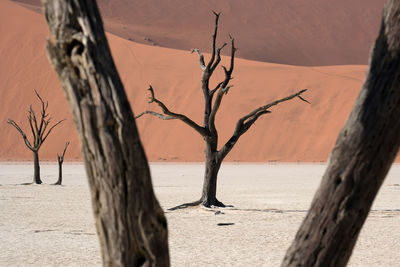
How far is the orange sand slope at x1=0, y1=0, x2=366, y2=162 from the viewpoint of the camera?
5062 cm

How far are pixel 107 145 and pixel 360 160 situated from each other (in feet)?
3.80

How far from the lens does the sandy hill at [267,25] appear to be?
84.0 meters

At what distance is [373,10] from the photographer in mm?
99750

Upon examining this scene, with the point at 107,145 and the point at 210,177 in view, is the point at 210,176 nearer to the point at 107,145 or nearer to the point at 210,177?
the point at 210,177

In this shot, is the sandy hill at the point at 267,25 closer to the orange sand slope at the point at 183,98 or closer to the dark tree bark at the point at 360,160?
the orange sand slope at the point at 183,98

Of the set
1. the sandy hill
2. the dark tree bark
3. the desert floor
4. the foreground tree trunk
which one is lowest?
the desert floor

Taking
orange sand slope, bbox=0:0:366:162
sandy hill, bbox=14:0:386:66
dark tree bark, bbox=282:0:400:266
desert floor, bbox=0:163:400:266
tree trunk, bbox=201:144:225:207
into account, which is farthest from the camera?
sandy hill, bbox=14:0:386:66

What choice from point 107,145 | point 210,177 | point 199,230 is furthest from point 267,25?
point 107,145

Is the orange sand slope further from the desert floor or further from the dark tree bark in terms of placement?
the dark tree bark

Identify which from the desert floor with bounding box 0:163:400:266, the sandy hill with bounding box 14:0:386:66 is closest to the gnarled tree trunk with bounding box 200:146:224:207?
the desert floor with bounding box 0:163:400:266

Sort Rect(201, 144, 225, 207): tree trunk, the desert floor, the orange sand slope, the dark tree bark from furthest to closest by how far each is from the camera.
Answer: the orange sand slope < Rect(201, 144, 225, 207): tree trunk < the desert floor < the dark tree bark

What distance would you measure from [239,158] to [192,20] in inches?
1746

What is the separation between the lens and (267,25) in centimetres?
9212

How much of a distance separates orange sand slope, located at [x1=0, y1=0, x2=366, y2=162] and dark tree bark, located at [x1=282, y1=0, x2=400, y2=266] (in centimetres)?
4583
